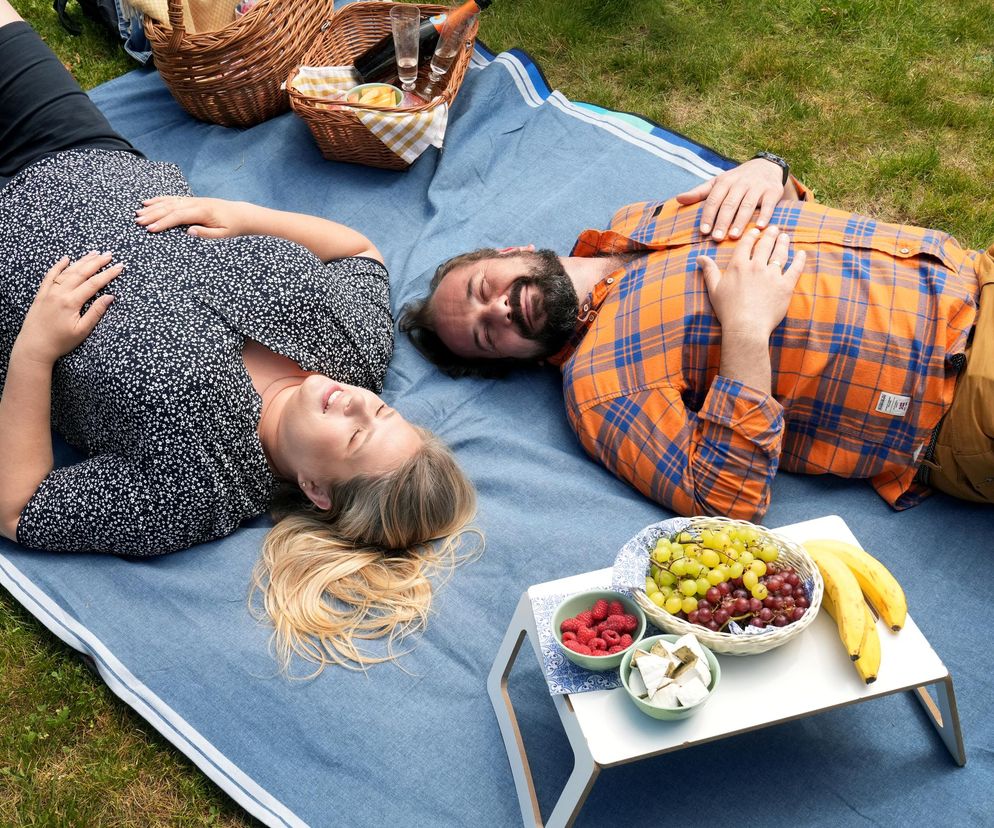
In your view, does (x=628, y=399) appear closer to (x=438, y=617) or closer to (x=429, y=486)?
(x=429, y=486)

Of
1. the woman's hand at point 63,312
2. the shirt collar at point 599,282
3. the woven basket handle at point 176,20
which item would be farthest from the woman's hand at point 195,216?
the shirt collar at point 599,282

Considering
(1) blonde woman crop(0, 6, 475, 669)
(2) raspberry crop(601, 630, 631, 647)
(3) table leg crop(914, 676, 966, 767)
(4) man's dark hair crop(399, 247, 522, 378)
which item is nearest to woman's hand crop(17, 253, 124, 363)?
(1) blonde woman crop(0, 6, 475, 669)

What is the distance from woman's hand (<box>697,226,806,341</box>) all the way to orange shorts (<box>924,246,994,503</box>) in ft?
2.18

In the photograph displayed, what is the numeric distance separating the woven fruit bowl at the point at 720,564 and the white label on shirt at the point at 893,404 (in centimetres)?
98

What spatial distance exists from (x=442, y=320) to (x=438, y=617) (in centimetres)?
130

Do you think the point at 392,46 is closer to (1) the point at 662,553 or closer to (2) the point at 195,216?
(2) the point at 195,216

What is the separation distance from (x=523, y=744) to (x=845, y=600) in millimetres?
1083

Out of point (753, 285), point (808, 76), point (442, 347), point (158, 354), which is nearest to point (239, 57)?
point (442, 347)

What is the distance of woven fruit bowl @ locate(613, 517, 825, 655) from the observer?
7.71 feet

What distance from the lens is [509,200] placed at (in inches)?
180

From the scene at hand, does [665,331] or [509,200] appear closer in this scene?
[665,331]

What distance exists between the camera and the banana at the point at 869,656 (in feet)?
7.79

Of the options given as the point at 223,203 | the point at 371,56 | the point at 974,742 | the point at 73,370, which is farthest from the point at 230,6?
the point at 974,742

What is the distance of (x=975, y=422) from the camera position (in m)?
3.15
